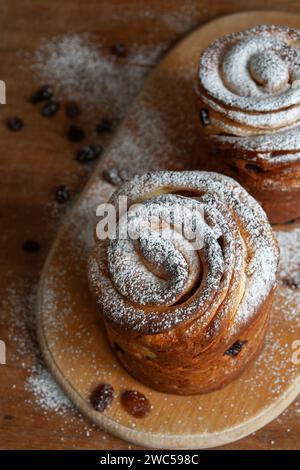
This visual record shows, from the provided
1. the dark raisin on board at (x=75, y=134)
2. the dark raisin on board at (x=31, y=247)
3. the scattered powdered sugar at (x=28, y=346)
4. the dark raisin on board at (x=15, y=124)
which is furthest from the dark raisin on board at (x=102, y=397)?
the dark raisin on board at (x=15, y=124)

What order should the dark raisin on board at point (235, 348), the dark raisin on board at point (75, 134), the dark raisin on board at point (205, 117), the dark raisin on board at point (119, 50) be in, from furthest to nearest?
the dark raisin on board at point (119, 50), the dark raisin on board at point (75, 134), the dark raisin on board at point (205, 117), the dark raisin on board at point (235, 348)

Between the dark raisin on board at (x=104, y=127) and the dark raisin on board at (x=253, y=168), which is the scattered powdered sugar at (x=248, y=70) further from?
the dark raisin on board at (x=104, y=127)

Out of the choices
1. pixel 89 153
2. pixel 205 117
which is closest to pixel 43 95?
pixel 89 153

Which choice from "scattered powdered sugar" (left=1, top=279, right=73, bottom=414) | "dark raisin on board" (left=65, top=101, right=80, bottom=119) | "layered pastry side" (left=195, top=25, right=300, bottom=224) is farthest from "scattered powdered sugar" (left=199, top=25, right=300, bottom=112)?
"scattered powdered sugar" (left=1, top=279, right=73, bottom=414)

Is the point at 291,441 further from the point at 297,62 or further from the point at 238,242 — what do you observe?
the point at 297,62

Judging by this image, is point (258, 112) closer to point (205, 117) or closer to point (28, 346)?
point (205, 117)

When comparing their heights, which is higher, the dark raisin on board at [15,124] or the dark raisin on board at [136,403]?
the dark raisin on board at [15,124]
